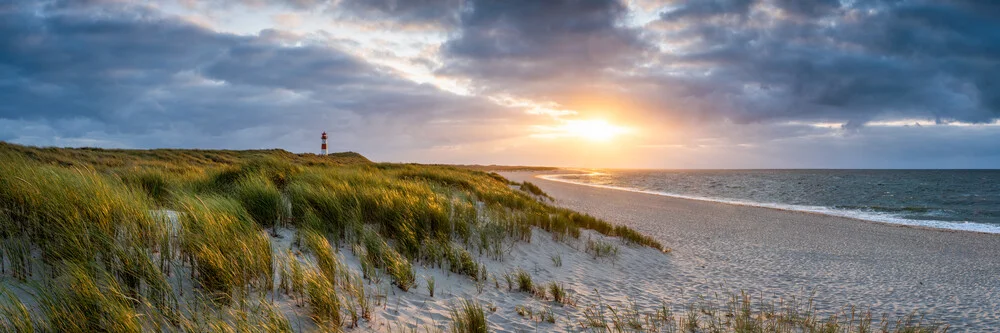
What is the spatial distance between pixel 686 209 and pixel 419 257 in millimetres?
22877

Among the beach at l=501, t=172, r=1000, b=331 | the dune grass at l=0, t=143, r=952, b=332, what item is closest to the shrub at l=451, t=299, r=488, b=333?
the dune grass at l=0, t=143, r=952, b=332

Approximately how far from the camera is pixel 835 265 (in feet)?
40.6

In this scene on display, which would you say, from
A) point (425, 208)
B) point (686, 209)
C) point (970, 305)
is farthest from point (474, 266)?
point (686, 209)

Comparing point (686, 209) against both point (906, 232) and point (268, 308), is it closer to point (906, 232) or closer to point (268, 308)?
point (906, 232)

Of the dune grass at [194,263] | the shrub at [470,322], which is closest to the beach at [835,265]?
the dune grass at [194,263]

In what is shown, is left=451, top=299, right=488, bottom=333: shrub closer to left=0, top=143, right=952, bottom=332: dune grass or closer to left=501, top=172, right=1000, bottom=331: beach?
left=0, top=143, right=952, bottom=332: dune grass

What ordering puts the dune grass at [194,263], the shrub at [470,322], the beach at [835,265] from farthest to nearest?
1. the beach at [835,265]
2. the shrub at [470,322]
3. the dune grass at [194,263]

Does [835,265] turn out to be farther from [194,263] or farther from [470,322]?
[194,263]

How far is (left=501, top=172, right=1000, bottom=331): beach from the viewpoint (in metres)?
8.55

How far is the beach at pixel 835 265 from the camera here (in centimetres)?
855

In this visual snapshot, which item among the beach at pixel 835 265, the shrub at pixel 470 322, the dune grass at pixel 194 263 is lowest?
the beach at pixel 835 265

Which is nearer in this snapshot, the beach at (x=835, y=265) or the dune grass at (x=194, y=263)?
the dune grass at (x=194, y=263)

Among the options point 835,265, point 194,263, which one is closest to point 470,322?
point 194,263

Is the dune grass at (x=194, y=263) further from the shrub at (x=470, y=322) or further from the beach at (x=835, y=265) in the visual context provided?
the beach at (x=835, y=265)
